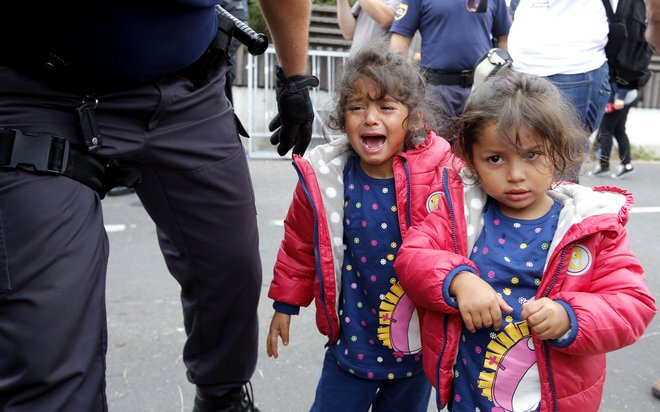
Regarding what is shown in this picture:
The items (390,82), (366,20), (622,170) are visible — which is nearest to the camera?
(390,82)

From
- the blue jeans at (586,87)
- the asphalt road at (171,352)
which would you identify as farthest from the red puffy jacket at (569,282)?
the blue jeans at (586,87)

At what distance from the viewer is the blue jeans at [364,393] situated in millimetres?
2061

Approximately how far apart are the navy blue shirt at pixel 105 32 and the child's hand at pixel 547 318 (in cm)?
106

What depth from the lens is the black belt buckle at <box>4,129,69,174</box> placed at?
1506 mm

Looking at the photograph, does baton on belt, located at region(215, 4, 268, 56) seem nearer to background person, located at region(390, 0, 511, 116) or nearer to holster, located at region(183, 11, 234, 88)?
holster, located at region(183, 11, 234, 88)

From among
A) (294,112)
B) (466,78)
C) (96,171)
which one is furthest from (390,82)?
(466,78)

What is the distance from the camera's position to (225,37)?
2.03m

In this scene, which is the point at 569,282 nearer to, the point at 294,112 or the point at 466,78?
the point at 294,112

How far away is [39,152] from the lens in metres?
1.53

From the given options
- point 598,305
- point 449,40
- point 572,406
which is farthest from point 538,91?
point 449,40

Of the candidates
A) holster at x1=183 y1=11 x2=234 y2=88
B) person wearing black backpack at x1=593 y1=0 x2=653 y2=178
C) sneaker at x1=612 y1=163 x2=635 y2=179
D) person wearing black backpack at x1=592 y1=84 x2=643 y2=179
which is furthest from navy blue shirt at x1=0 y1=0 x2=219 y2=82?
sneaker at x1=612 y1=163 x2=635 y2=179

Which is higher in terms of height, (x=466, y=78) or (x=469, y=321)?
(x=466, y=78)

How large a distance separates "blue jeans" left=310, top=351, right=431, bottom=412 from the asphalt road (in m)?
0.60

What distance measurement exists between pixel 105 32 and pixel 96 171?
1.09ft
